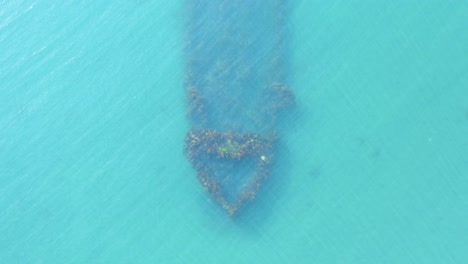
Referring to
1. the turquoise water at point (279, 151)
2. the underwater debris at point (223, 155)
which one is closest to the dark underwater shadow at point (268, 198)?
the turquoise water at point (279, 151)

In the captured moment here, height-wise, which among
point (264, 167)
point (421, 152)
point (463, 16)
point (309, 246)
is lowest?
point (309, 246)

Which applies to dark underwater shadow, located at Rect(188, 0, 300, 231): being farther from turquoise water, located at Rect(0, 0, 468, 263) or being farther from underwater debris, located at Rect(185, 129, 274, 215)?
underwater debris, located at Rect(185, 129, 274, 215)

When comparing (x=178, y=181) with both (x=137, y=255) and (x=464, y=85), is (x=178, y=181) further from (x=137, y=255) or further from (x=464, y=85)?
(x=464, y=85)

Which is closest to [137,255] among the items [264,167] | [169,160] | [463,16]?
[169,160]

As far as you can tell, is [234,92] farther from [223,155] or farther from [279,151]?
[279,151]

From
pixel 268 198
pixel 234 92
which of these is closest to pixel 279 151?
pixel 268 198

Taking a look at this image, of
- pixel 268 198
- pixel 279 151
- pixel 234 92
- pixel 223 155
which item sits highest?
pixel 234 92
